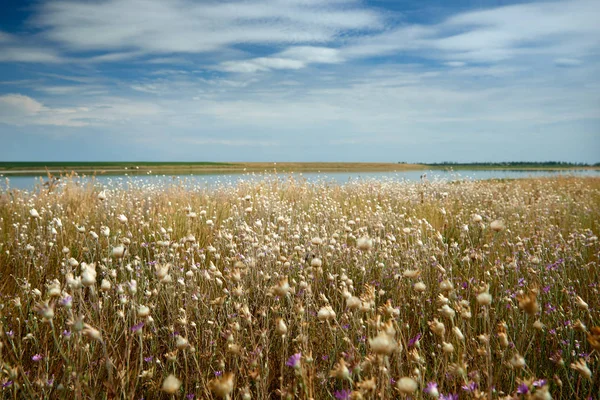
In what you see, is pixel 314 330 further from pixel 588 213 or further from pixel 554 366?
pixel 588 213

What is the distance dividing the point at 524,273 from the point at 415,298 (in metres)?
1.59

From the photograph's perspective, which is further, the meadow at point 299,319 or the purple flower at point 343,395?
the meadow at point 299,319

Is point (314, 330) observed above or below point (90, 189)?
below

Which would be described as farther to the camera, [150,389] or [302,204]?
[302,204]

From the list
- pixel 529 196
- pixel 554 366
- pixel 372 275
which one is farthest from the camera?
pixel 529 196

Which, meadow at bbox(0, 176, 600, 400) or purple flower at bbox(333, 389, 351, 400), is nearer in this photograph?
purple flower at bbox(333, 389, 351, 400)

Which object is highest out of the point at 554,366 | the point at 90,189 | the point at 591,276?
the point at 90,189

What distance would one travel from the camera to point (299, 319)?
2.89 m

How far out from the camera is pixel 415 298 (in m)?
3.27

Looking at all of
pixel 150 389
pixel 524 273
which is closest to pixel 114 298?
pixel 150 389

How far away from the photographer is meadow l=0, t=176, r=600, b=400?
6.24 feet

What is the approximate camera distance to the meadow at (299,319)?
6.24ft

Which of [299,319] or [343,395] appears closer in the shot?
[343,395]

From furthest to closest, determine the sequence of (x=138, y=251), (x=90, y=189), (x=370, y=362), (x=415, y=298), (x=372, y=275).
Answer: (x=90, y=189)
(x=138, y=251)
(x=372, y=275)
(x=415, y=298)
(x=370, y=362)
